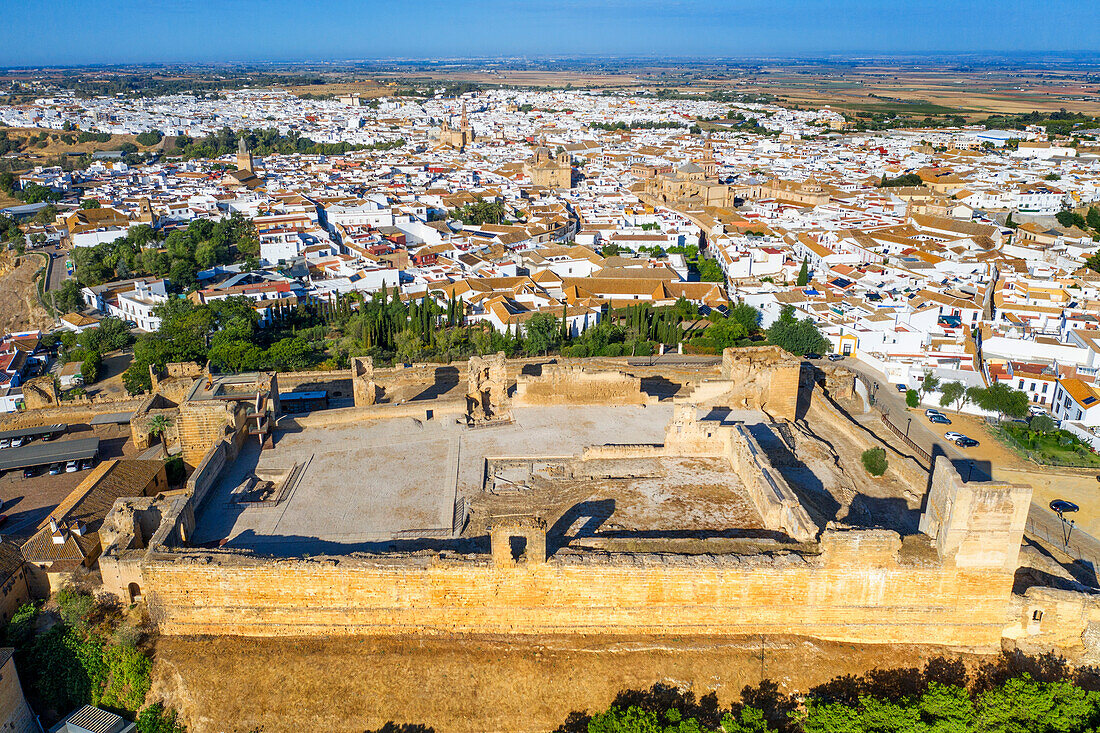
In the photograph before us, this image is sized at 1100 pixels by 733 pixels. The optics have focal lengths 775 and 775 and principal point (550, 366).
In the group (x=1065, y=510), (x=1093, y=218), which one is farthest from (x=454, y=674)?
(x=1093, y=218)

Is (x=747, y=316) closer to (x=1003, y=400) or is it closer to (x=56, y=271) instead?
(x=1003, y=400)

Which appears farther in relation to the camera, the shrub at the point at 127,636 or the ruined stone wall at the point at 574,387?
the ruined stone wall at the point at 574,387

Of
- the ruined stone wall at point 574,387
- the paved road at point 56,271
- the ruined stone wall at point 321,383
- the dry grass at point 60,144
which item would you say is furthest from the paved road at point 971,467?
the dry grass at point 60,144

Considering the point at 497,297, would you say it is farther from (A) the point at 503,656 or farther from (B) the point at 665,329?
(A) the point at 503,656

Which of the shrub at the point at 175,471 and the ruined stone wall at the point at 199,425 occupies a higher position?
the ruined stone wall at the point at 199,425

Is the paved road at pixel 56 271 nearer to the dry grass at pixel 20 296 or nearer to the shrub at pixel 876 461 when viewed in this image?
the dry grass at pixel 20 296

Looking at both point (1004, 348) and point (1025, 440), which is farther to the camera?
point (1004, 348)

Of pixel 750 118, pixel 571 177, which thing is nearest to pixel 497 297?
pixel 571 177

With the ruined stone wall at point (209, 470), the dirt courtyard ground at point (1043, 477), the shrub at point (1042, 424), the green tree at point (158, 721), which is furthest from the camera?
the shrub at point (1042, 424)
